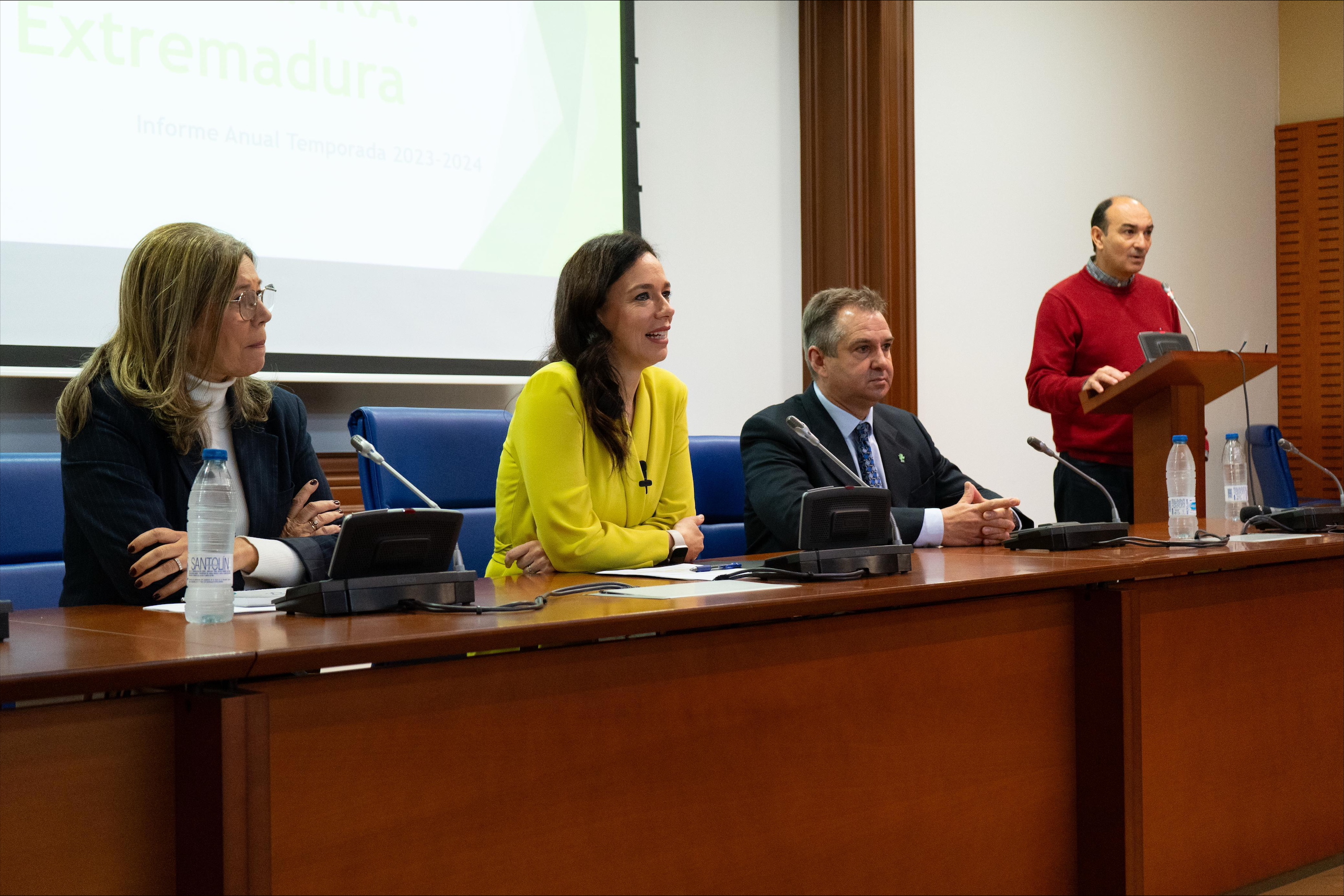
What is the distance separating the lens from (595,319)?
2.38 meters

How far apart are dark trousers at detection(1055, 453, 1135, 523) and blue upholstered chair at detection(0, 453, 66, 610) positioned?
247cm

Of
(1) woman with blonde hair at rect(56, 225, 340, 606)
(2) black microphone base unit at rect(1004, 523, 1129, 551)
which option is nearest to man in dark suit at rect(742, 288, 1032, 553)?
(2) black microphone base unit at rect(1004, 523, 1129, 551)

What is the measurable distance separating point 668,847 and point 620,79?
304cm

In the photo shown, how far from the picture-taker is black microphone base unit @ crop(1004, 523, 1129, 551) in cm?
225

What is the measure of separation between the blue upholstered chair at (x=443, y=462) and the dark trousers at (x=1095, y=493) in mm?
1687

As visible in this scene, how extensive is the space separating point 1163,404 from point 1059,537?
3.16 feet

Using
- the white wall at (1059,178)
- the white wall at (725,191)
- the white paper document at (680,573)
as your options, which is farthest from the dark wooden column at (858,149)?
the white paper document at (680,573)

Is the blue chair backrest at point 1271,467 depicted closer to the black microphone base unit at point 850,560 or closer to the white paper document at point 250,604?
the black microphone base unit at point 850,560

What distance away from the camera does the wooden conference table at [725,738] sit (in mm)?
1082

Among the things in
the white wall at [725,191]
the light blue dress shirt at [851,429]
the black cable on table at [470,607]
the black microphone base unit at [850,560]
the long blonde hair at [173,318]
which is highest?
the white wall at [725,191]

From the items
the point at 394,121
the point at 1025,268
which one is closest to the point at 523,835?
the point at 394,121

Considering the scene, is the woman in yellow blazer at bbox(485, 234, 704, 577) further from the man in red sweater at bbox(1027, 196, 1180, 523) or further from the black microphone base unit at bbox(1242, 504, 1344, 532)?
the man in red sweater at bbox(1027, 196, 1180, 523)

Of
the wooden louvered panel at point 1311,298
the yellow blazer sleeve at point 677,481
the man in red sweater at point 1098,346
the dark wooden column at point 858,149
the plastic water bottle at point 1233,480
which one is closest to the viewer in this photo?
the yellow blazer sleeve at point 677,481

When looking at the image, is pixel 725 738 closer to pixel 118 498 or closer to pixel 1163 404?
pixel 118 498
